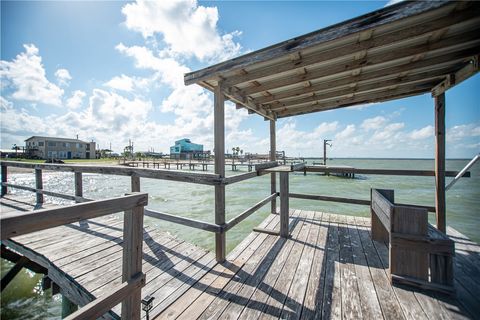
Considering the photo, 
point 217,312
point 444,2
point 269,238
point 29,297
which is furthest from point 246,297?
point 29,297

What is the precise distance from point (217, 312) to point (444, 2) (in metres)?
3.26

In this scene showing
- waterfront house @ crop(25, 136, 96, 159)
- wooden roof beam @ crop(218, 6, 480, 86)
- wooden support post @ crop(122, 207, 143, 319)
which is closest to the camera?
wooden support post @ crop(122, 207, 143, 319)

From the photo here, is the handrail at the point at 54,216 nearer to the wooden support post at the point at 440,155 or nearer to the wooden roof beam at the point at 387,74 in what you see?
the wooden roof beam at the point at 387,74

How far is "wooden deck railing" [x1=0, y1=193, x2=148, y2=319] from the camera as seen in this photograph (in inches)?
34.3

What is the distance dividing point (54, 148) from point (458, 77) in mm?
56028

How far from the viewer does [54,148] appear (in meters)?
40.3

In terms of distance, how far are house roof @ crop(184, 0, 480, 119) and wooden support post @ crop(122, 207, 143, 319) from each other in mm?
1977

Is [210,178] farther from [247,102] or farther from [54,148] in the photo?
[54,148]

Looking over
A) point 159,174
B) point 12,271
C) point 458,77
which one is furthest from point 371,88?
point 12,271

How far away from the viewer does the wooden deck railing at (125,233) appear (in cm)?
87

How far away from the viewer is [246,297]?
6.73ft

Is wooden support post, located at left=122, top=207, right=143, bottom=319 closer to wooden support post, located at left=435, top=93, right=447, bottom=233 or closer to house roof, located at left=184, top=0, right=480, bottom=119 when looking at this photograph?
house roof, located at left=184, top=0, right=480, bottom=119

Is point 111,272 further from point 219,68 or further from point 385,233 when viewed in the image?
point 385,233

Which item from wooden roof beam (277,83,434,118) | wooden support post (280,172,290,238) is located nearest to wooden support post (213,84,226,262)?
wooden support post (280,172,290,238)
